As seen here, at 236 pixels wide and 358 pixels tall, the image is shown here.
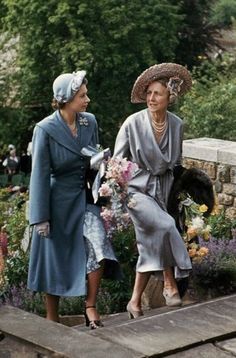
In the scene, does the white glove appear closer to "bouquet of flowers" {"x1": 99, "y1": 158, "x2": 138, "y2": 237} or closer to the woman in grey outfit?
"bouquet of flowers" {"x1": 99, "y1": 158, "x2": 138, "y2": 237}

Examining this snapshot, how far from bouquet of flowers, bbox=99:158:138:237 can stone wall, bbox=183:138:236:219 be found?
3.05 meters

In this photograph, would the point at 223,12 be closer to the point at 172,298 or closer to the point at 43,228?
the point at 172,298

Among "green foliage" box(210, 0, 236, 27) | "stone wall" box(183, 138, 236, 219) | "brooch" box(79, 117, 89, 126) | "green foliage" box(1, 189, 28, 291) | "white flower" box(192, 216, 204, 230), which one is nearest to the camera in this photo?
"brooch" box(79, 117, 89, 126)

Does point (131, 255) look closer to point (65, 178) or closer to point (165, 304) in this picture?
point (165, 304)

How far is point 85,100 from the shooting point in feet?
23.6

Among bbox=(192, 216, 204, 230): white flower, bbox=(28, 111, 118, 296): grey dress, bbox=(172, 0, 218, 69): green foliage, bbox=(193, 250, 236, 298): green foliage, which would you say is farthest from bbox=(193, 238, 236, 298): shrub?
bbox=(172, 0, 218, 69): green foliage

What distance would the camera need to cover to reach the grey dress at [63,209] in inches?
281

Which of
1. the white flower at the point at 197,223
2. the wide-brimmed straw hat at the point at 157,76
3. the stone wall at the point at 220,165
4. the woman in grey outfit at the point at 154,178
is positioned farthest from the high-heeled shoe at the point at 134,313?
the stone wall at the point at 220,165

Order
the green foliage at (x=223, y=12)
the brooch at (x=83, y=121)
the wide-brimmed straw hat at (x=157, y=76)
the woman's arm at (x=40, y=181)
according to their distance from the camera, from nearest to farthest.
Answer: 1. the woman's arm at (x=40, y=181)
2. the brooch at (x=83, y=121)
3. the wide-brimmed straw hat at (x=157, y=76)
4. the green foliage at (x=223, y=12)

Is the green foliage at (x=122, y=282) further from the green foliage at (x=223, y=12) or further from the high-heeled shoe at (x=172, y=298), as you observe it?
the green foliage at (x=223, y=12)

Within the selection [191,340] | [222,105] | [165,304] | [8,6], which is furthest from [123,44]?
[191,340]

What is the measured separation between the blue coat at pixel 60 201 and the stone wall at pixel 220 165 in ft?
10.3

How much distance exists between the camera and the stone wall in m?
10.3

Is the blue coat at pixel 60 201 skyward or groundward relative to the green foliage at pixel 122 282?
skyward
